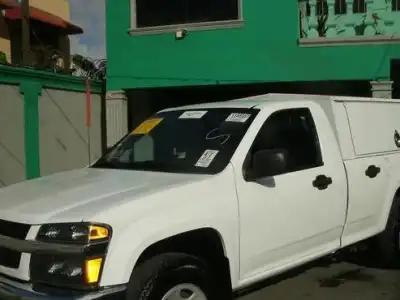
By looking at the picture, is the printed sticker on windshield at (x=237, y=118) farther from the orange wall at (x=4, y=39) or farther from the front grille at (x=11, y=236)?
the orange wall at (x=4, y=39)

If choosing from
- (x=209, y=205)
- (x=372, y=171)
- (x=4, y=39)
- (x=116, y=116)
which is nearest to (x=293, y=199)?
(x=209, y=205)

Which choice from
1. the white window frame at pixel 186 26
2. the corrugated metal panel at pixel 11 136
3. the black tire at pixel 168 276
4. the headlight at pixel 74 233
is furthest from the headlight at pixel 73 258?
the white window frame at pixel 186 26

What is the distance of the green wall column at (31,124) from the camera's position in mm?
10805

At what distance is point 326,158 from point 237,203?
4.12 ft

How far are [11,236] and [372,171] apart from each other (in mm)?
3365

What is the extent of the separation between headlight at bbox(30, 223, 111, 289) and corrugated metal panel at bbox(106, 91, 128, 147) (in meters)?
9.28

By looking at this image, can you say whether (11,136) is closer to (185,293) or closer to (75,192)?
(75,192)

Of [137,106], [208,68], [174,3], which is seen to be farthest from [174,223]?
[137,106]

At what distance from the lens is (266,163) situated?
4008 millimetres

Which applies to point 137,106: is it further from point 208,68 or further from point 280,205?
point 280,205

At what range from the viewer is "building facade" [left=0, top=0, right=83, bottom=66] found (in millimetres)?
16219

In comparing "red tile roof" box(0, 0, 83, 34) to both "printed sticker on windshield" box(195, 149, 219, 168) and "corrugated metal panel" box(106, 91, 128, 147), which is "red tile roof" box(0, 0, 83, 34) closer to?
"corrugated metal panel" box(106, 91, 128, 147)

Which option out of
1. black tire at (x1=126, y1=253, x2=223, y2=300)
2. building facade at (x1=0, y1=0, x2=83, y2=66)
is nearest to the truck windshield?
black tire at (x1=126, y1=253, x2=223, y2=300)

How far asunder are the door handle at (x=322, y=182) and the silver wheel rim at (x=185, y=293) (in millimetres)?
1453
